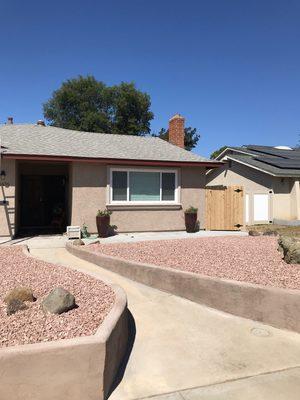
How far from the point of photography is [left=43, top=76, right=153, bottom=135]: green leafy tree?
152 ft

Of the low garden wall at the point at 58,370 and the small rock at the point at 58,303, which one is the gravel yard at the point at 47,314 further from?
the low garden wall at the point at 58,370

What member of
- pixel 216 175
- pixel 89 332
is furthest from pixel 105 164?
pixel 216 175

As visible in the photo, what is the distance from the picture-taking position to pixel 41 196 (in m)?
17.4

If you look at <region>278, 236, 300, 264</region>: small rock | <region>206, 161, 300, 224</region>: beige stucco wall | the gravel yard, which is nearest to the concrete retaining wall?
the gravel yard

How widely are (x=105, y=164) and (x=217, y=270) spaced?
27.2 feet

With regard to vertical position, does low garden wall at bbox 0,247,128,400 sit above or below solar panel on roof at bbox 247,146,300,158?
below

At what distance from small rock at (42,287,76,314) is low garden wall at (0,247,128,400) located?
991 mm

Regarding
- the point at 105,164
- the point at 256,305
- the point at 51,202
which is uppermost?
the point at 105,164

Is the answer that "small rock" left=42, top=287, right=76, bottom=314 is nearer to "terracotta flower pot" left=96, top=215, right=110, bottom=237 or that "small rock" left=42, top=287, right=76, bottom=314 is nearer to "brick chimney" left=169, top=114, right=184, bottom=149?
"terracotta flower pot" left=96, top=215, right=110, bottom=237

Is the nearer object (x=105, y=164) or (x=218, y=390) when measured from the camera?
(x=218, y=390)

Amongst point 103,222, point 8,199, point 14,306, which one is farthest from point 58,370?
point 8,199

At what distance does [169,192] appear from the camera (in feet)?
50.3

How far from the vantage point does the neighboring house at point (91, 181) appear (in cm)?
1365

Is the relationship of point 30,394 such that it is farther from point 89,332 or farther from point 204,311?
point 204,311
